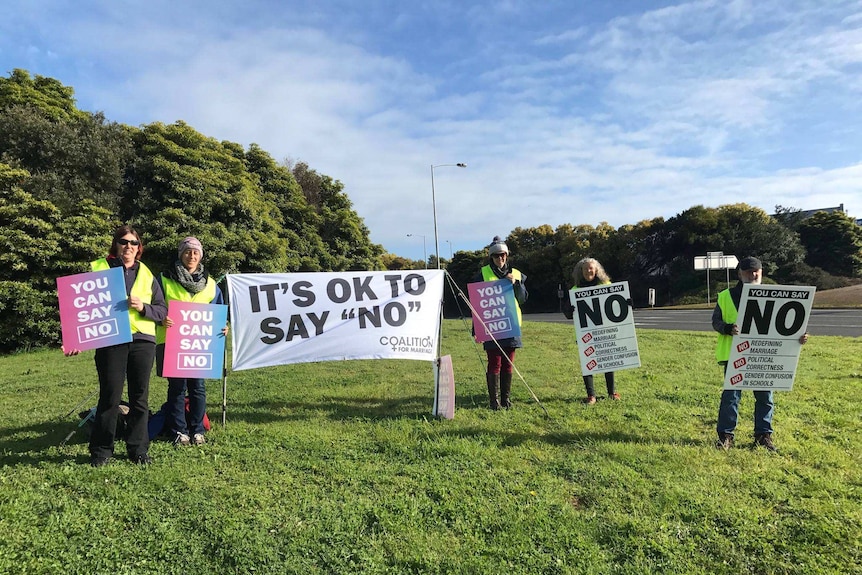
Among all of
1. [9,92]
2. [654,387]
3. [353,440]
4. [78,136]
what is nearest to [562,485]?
[353,440]

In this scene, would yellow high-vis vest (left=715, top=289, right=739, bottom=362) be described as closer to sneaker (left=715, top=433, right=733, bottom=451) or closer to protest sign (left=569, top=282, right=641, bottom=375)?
sneaker (left=715, top=433, right=733, bottom=451)

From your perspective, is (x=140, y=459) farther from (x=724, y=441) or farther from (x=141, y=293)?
(x=724, y=441)

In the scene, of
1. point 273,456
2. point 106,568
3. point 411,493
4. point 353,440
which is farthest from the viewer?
point 353,440

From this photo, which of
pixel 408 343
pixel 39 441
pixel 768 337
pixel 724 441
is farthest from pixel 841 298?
pixel 39 441

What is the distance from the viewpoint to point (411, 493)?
3.68 m

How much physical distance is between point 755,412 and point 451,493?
3125 mm

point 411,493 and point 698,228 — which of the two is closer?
point 411,493

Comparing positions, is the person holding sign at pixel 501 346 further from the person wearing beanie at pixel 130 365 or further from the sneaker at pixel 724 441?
the person wearing beanie at pixel 130 365

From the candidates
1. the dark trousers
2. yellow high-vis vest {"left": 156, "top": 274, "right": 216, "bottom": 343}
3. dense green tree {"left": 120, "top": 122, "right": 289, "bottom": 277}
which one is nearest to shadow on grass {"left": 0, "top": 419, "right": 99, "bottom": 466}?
the dark trousers

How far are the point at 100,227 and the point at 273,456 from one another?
50.5ft

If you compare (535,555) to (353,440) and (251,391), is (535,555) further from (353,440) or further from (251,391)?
(251,391)

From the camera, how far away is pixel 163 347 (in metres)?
4.79

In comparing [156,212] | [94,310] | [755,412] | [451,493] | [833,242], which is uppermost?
[156,212]

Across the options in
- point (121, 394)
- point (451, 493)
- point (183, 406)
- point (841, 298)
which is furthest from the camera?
point (841, 298)
